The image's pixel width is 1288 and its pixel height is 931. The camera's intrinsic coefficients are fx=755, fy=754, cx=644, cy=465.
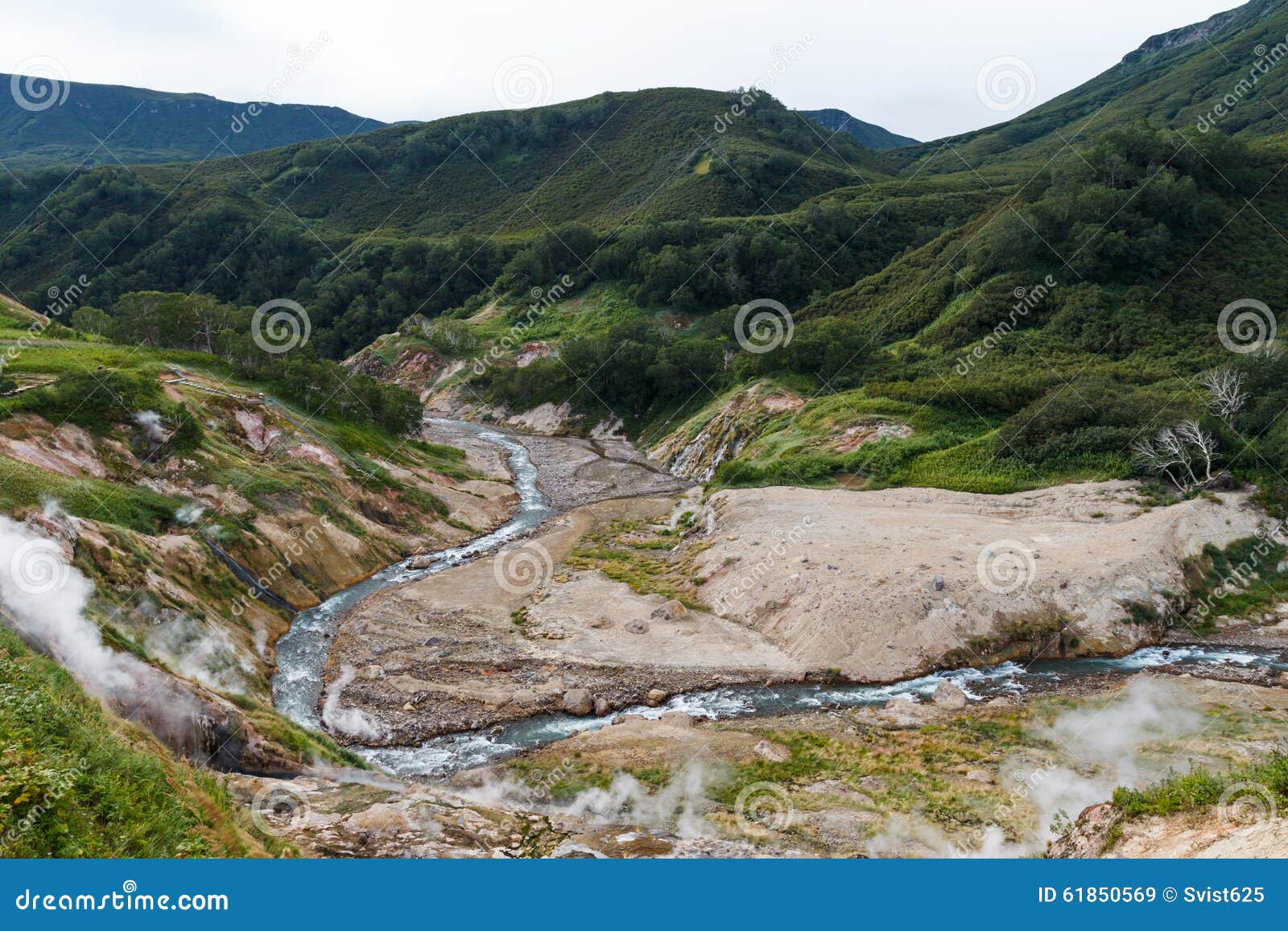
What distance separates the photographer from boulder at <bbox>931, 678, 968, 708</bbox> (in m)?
25.0

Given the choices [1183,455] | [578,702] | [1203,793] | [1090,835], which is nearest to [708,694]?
[578,702]

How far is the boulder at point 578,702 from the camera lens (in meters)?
25.4

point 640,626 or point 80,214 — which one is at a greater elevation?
point 80,214

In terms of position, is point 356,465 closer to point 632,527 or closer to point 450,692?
point 632,527

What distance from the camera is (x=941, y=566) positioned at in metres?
32.1

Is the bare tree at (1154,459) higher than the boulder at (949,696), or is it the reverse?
the bare tree at (1154,459)

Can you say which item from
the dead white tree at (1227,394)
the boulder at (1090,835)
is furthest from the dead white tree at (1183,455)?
the boulder at (1090,835)

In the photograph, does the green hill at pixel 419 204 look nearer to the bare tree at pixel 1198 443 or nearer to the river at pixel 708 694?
the bare tree at pixel 1198 443

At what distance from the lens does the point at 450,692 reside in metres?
26.4

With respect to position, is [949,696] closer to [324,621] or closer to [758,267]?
[324,621]

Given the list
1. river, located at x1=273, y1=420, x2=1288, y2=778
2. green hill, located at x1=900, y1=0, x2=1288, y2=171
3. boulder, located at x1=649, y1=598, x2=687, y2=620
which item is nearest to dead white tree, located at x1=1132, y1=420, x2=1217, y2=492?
river, located at x1=273, y1=420, x2=1288, y2=778

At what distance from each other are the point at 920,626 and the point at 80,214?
17216 centimetres

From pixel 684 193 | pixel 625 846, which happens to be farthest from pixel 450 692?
pixel 684 193

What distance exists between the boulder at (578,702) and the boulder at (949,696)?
11617 mm
